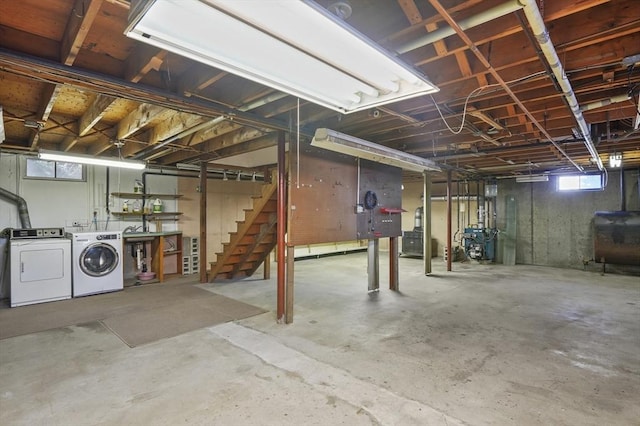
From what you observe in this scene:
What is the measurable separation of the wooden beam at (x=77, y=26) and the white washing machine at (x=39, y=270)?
3731 millimetres

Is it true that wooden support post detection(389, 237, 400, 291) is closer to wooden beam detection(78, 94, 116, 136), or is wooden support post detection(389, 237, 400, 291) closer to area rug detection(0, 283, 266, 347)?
area rug detection(0, 283, 266, 347)

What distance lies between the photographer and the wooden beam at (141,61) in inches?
84.5

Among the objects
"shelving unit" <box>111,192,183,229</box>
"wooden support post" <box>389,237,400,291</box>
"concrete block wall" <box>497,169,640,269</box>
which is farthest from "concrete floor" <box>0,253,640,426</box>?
"concrete block wall" <box>497,169,640,269</box>

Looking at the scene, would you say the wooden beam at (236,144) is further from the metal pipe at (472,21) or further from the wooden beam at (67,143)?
the metal pipe at (472,21)

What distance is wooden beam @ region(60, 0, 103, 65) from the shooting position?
1701mm

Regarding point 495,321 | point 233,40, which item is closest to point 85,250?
point 233,40

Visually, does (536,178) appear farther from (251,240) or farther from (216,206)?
(216,206)

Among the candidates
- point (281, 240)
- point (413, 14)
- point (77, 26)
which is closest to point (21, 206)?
point (281, 240)

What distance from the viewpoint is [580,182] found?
794 cm

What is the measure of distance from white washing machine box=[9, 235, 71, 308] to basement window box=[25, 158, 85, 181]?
1.30m

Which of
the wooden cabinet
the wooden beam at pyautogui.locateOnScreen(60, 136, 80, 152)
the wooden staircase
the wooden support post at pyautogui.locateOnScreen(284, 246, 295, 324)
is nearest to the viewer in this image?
the wooden support post at pyautogui.locateOnScreen(284, 246, 295, 324)

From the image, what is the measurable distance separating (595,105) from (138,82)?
4.05 metres

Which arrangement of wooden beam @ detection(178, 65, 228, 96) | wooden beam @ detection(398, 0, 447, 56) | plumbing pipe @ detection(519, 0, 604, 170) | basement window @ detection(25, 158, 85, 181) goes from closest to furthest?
plumbing pipe @ detection(519, 0, 604, 170) → wooden beam @ detection(398, 0, 447, 56) → wooden beam @ detection(178, 65, 228, 96) → basement window @ detection(25, 158, 85, 181)

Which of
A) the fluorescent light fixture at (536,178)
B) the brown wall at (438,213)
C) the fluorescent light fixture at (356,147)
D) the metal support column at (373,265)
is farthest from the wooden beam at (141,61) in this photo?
the brown wall at (438,213)
